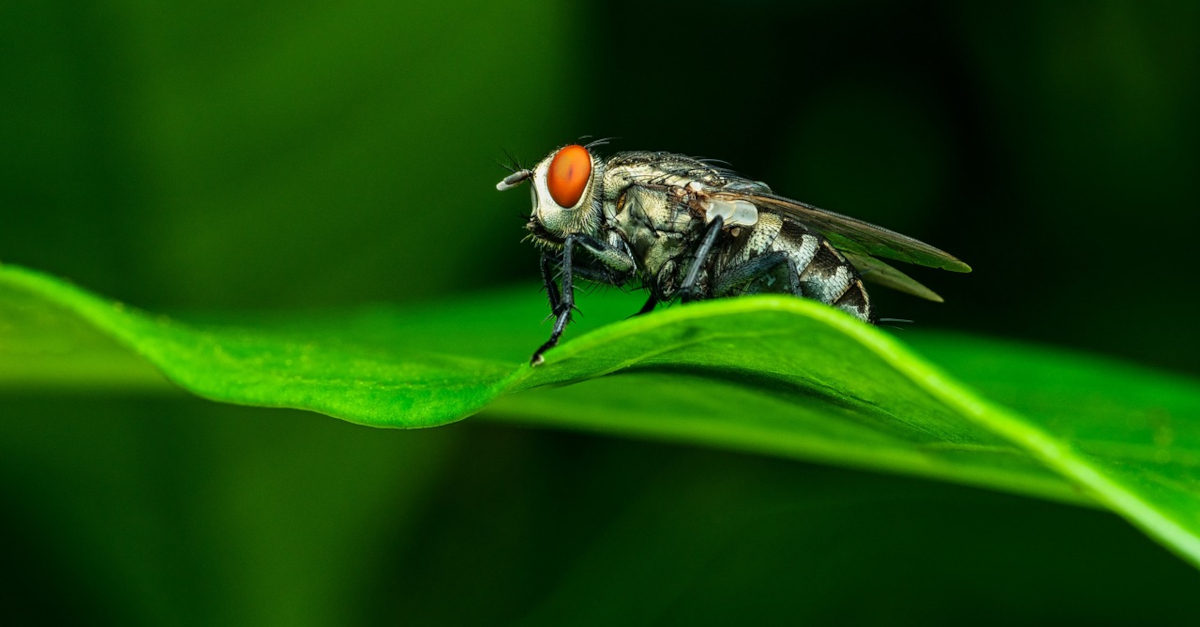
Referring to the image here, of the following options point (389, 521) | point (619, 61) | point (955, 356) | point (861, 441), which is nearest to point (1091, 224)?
point (955, 356)

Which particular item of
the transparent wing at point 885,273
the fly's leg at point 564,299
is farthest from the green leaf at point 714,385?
the transparent wing at point 885,273

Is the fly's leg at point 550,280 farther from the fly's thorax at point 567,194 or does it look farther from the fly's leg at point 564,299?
the fly's thorax at point 567,194

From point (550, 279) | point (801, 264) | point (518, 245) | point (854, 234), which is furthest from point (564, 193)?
point (518, 245)

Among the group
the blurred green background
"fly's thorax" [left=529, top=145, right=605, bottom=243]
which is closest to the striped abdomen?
"fly's thorax" [left=529, top=145, right=605, bottom=243]

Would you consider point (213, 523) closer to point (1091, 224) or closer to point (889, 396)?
point (889, 396)

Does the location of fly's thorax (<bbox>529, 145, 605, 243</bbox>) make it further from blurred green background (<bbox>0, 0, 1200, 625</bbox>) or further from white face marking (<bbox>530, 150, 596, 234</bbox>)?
blurred green background (<bbox>0, 0, 1200, 625</bbox>)

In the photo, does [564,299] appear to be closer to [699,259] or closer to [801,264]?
[699,259]
